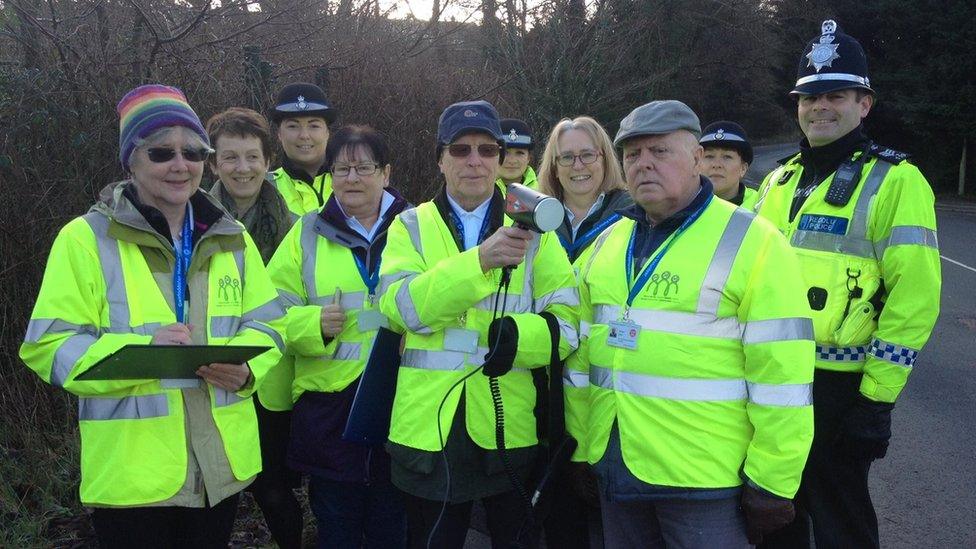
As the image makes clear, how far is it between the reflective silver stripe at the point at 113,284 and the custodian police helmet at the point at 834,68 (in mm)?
3014

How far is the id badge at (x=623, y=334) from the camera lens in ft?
9.13

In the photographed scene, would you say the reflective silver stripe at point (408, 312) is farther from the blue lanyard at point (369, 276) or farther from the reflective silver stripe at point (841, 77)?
the reflective silver stripe at point (841, 77)

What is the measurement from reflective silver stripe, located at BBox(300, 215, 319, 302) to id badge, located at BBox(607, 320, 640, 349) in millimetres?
1460

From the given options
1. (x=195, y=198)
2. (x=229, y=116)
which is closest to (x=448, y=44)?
(x=229, y=116)

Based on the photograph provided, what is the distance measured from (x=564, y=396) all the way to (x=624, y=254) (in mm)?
634

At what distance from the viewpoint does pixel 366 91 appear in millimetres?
9117

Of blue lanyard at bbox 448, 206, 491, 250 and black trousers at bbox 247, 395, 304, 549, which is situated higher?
blue lanyard at bbox 448, 206, 491, 250

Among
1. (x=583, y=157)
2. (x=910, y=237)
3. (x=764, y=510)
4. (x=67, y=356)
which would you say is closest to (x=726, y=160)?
(x=583, y=157)

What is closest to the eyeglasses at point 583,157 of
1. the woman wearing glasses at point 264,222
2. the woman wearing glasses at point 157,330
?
the woman wearing glasses at point 264,222

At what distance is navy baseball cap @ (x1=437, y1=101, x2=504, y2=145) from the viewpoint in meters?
3.15

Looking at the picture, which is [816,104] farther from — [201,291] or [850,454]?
[201,291]

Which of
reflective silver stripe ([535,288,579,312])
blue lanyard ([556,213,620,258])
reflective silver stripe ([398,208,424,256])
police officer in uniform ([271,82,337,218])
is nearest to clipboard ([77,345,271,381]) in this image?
reflective silver stripe ([398,208,424,256])

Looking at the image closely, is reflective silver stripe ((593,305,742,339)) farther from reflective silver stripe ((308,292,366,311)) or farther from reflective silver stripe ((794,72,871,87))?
reflective silver stripe ((794,72,871,87))

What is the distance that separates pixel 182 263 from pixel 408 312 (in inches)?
33.9
